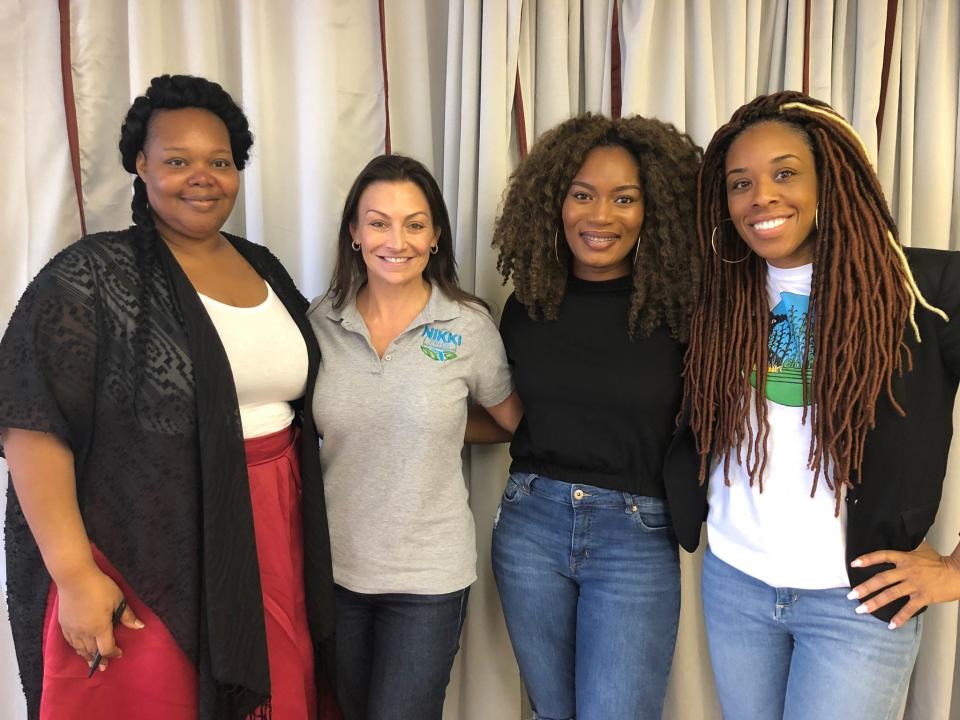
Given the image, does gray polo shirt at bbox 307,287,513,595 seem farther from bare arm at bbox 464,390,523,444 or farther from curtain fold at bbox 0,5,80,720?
curtain fold at bbox 0,5,80,720

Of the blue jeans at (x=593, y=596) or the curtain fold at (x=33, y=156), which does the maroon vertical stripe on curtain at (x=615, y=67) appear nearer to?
the blue jeans at (x=593, y=596)

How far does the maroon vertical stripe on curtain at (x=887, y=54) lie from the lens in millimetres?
1819

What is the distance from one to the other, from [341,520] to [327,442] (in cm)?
17

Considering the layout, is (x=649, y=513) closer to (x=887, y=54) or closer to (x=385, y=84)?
(x=385, y=84)

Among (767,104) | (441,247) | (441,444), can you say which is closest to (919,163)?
(767,104)

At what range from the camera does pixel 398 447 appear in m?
1.35

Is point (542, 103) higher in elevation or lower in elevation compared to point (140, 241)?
higher

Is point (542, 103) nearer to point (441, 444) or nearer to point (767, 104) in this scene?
point (767, 104)

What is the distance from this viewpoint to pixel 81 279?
1.12 m

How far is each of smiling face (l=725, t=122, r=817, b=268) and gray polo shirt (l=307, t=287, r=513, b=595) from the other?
60 centimetres

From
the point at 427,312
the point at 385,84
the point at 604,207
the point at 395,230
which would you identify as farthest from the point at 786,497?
the point at 385,84

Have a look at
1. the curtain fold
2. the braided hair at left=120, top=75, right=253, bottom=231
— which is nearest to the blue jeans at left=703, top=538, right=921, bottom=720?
the braided hair at left=120, top=75, right=253, bottom=231

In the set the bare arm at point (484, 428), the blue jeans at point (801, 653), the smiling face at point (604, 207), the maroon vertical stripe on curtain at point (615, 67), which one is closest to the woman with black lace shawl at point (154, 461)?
the bare arm at point (484, 428)

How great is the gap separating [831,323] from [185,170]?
1212 mm
